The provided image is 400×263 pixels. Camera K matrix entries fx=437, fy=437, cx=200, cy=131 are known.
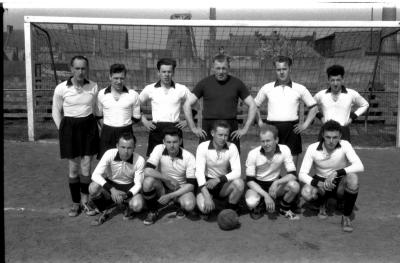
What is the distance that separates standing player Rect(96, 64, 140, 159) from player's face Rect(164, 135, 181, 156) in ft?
1.61

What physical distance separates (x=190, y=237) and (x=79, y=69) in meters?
1.91

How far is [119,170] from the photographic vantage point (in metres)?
4.28

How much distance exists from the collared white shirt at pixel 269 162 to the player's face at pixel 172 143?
0.72m

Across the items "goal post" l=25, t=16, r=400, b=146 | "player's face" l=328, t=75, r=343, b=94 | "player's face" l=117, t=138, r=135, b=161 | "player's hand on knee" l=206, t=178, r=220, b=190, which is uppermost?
"goal post" l=25, t=16, r=400, b=146

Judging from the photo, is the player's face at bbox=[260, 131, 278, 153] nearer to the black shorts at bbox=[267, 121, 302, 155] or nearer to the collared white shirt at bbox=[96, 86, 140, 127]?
the black shorts at bbox=[267, 121, 302, 155]

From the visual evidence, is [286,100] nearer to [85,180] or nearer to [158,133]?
[158,133]

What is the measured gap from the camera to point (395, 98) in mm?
11719

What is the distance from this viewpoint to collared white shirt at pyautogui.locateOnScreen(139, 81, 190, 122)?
463 cm

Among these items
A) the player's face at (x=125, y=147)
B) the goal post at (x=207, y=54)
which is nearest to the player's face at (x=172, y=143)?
the player's face at (x=125, y=147)

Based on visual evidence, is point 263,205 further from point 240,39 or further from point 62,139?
point 240,39

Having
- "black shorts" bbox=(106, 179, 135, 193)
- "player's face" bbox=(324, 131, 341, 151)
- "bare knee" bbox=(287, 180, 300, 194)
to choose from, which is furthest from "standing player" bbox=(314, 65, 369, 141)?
"black shorts" bbox=(106, 179, 135, 193)

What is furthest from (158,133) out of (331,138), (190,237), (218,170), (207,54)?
(207,54)

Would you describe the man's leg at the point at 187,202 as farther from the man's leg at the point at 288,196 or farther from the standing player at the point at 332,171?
the standing player at the point at 332,171

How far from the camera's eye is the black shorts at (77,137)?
4301mm
